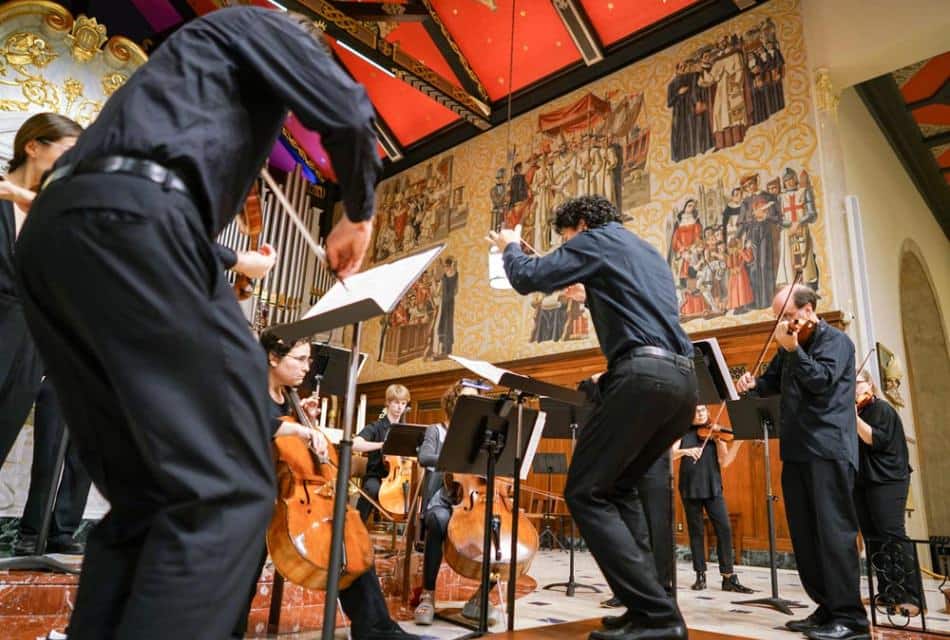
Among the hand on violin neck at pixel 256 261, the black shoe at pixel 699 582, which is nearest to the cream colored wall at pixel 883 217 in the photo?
the black shoe at pixel 699 582

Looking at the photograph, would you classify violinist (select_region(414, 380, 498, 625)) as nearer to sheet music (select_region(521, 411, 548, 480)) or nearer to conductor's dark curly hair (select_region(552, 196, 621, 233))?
sheet music (select_region(521, 411, 548, 480))

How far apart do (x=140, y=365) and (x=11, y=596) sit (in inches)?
91.6

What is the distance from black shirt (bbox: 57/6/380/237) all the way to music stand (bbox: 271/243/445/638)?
59cm

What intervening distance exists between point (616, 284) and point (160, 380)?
6.36 feet

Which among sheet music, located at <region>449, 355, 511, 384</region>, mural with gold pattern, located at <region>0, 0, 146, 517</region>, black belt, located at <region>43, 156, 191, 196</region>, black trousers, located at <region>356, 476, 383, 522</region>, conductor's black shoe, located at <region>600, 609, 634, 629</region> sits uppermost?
mural with gold pattern, located at <region>0, 0, 146, 517</region>

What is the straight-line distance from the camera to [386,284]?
6.61 feet

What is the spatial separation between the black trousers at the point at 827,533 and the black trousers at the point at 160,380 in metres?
2.96

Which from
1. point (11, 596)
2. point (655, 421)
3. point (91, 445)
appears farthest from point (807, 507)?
point (11, 596)

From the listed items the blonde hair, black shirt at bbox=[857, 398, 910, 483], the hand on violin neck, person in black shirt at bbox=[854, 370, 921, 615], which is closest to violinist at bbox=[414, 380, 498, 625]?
the hand on violin neck

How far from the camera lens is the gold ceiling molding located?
5.22m

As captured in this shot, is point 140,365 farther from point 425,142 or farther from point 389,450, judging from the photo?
point 425,142

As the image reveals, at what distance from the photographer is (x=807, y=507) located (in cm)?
337

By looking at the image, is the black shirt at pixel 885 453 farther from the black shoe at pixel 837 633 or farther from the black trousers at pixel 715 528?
the black shoe at pixel 837 633

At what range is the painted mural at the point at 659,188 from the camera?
7.60 metres
